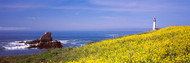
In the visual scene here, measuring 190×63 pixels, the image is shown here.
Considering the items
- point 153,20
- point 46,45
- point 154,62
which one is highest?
point 153,20

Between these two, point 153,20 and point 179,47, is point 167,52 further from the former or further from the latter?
point 153,20

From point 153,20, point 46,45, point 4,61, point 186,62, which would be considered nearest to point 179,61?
point 186,62

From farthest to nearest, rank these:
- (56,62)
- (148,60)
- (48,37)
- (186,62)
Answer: (48,37) → (56,62) → (148,60) → (186,62)

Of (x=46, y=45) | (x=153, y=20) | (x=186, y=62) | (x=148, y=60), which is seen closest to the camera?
(x=186, y=62)

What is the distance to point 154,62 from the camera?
7.64 m

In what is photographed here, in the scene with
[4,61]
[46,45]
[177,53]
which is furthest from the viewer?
[46,45]

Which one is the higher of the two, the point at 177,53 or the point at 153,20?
the point at 153,20

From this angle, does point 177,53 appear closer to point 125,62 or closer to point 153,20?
point 125,62

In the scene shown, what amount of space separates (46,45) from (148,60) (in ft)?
117

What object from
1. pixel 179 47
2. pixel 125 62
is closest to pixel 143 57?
pixel 125 62

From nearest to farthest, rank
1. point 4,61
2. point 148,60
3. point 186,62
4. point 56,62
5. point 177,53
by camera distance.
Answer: point 186,62, point 148,60, point 177,53, point 56,62, point 4,61

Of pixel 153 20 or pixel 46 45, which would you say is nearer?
pixel 153 20

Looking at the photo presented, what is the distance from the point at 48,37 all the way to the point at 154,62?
4012 centimetres

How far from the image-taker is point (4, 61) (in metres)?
16.4
